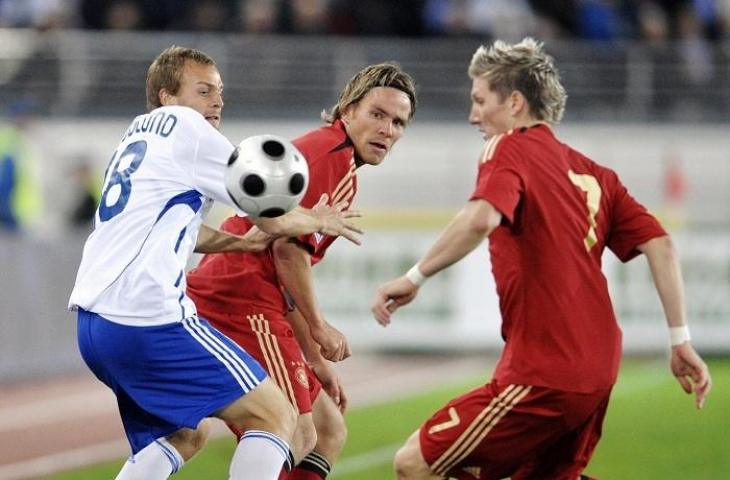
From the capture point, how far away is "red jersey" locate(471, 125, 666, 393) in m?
6.00

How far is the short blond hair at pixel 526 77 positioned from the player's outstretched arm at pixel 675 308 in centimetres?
73

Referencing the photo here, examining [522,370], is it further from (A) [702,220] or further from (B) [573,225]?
(A) [702,220]

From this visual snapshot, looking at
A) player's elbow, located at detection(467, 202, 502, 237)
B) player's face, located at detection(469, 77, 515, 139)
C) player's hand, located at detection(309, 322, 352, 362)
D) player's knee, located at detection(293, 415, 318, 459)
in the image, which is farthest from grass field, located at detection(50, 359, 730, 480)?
player's elbow, located at detection(467, 202, 502, 237)

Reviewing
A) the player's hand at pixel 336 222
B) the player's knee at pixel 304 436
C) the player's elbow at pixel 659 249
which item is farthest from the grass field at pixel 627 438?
the player's hand at pixel 336 222

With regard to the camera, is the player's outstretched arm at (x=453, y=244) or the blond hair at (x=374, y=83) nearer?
the player's outstretched arm at (x=453, y=244)

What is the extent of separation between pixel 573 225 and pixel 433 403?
24.3 ft

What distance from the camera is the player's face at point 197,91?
633 cm

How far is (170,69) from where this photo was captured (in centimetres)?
634

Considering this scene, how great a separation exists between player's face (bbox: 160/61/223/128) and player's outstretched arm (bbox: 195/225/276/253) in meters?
0.51

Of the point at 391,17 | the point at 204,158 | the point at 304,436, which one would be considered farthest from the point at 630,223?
the point at 391,17

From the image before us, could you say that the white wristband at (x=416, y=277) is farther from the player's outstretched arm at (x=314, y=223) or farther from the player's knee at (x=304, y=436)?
the player's knee at (x=304, y=436)

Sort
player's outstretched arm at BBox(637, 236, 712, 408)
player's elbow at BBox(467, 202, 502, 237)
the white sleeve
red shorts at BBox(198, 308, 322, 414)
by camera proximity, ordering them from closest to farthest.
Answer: player's elbow at BBox(467, 202, 502, 237)
the white sleeve
player's outstretched arm at BBox(637, 236, 712, 408)
red shorts at BBox(198, 308, 322, 414)

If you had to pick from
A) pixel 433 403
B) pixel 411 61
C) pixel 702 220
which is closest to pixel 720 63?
pixel 702 220

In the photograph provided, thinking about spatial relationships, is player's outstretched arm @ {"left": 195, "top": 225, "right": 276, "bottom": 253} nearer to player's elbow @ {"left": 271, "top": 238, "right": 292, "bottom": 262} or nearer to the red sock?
player's elbow @ {"left": 271, "top": 238, "right": 292, "bottom": 262}
